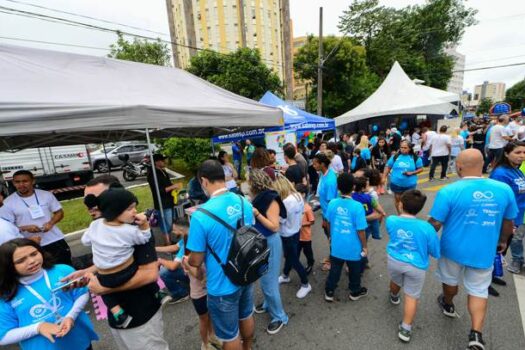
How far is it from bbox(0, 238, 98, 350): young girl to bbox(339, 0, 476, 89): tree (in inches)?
1194

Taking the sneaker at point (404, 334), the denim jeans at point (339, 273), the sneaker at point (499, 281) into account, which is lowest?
the sneaker at point (499, 281)

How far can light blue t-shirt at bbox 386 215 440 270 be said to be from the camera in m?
2.21

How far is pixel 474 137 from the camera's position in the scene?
927 centimetres

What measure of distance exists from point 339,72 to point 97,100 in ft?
71.8

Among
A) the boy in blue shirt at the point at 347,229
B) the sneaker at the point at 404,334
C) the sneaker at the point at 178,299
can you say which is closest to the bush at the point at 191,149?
the sneaker at the point at 178,299

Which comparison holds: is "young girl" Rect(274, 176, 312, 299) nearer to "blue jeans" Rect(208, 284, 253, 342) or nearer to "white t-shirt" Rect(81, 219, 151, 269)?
"blue jeans" Rect(208, 284, 253, 342)

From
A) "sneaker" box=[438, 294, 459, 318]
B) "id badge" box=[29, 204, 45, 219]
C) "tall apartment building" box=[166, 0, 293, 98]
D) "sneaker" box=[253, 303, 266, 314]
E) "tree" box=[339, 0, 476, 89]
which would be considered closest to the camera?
"sneaker" box=[438, 294, 459, 318]

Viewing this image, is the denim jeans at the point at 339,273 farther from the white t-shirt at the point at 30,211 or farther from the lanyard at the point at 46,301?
the white t-shirt at the point at 30,211

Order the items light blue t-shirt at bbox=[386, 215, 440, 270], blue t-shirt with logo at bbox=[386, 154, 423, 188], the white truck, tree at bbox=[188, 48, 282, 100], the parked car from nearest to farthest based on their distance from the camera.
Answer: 1. light blue t-shirt at bbox=[386, 215, 440, 270]
2. blue t-shirt with logo at bbox=[386, 154, 423, 188]
3. the white truck
4. the parked car
5. tree at bbox=[188, 48, 282, 100]

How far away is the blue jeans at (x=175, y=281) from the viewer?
110 inches

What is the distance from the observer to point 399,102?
12234 millimetres

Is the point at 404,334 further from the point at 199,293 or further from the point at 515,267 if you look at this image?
the point at 515,267

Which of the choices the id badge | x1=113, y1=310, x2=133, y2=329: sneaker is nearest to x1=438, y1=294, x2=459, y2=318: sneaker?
x1=113, y1=310, x2=133, y2=329: sneaker

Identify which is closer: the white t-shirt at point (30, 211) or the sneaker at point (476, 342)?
the sneaker at point (476, 342)
